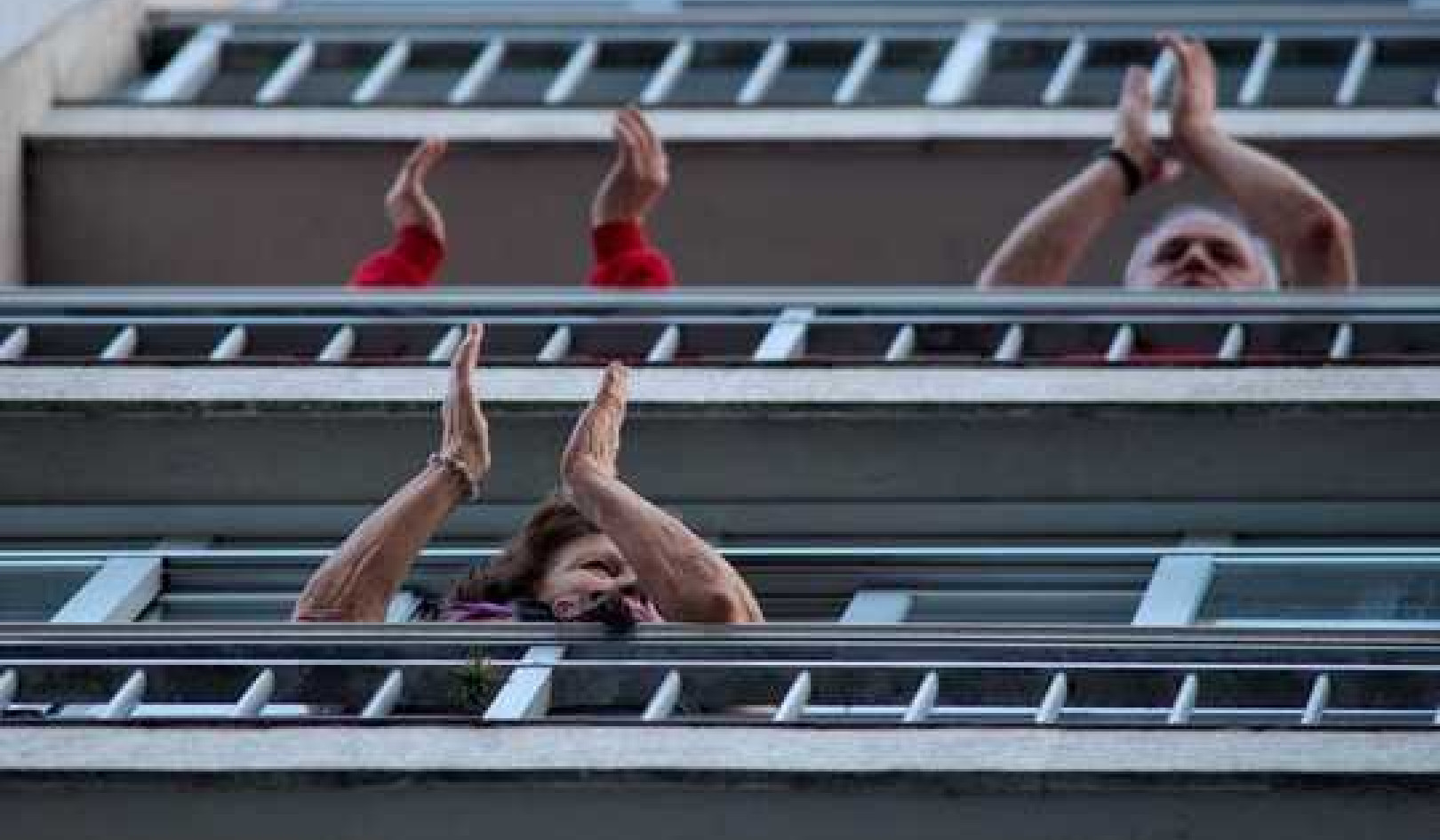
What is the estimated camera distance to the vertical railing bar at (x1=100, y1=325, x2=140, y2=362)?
2070 cm

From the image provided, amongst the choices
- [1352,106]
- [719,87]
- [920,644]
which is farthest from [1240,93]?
[920,644]

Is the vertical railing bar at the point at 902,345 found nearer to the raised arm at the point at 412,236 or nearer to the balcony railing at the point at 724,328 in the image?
the balcony railing at the point at 724,328

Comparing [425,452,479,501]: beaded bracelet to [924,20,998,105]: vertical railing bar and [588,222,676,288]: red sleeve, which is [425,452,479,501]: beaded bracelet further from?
[924,20,998,105]: vertical railing bar

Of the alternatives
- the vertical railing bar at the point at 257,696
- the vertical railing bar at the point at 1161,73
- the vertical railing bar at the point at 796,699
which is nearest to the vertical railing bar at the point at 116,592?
the vertical railing bar at the point at 257,696

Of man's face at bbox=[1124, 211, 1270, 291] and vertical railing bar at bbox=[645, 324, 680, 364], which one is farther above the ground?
man's face at bbox=[1124, 211, 1270, 291]

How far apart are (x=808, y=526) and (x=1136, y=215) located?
621cm

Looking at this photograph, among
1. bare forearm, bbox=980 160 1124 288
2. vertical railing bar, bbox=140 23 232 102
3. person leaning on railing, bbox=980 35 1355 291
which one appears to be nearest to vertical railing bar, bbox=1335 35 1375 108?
vertical railing bar, bbox=140 23 232 102

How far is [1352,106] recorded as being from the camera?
84.8 feet

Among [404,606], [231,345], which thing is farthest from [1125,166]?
[404,606]

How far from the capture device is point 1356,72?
26.8 metres

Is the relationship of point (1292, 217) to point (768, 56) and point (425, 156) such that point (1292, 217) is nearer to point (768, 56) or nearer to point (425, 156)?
point (425, 156)

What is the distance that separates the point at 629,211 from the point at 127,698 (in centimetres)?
454

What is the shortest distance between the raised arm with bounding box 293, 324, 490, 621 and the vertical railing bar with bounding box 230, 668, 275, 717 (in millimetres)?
275

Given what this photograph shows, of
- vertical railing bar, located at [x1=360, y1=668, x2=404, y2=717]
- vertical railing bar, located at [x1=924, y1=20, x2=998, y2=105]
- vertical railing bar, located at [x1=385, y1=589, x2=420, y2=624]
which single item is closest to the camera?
vertical railing bar, located at [x1=360, y1=668, x2=404, y2=717]
